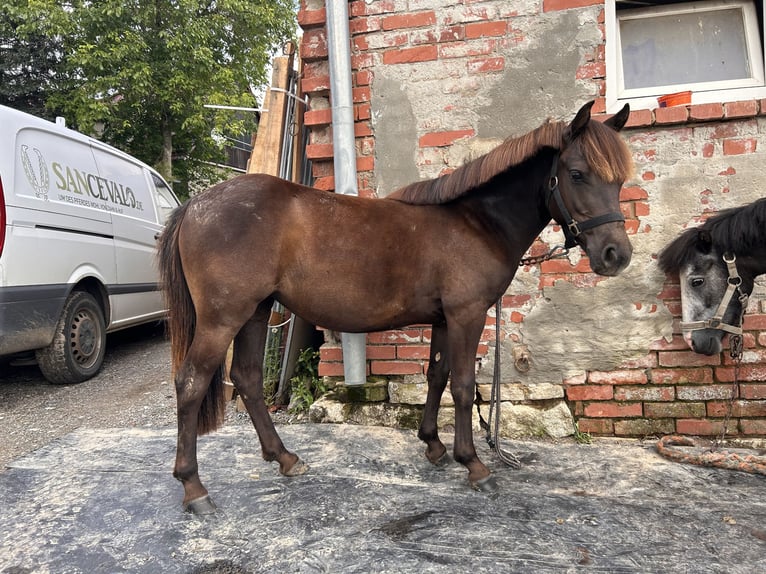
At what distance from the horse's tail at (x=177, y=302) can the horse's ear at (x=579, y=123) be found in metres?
1.88

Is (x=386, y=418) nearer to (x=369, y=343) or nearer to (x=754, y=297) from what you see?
(x=369, y=343)

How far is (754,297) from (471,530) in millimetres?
2395

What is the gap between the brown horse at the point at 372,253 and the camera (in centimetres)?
206

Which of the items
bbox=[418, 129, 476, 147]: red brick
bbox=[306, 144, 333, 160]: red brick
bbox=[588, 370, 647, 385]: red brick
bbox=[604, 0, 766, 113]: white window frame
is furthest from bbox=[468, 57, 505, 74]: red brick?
bbox=[588, 370, 647, 385]: red brick

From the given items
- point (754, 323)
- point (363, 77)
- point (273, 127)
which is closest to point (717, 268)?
point (754, 323)

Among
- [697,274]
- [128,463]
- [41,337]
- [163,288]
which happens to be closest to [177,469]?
[128,463]

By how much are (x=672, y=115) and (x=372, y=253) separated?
2.16m

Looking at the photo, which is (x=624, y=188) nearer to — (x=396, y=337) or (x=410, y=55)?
(x=410, y=55)

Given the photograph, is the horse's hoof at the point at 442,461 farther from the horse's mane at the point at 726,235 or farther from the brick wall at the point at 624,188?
the horse's mane at the point at 726,235

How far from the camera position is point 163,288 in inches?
90.4

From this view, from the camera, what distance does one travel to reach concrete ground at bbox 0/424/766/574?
5.73ft

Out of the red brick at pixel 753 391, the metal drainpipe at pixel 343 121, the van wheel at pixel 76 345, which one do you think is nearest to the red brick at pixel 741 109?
the red brick at pixel 753 391

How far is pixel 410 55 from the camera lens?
10.2 ft

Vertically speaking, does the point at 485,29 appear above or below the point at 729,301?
above
